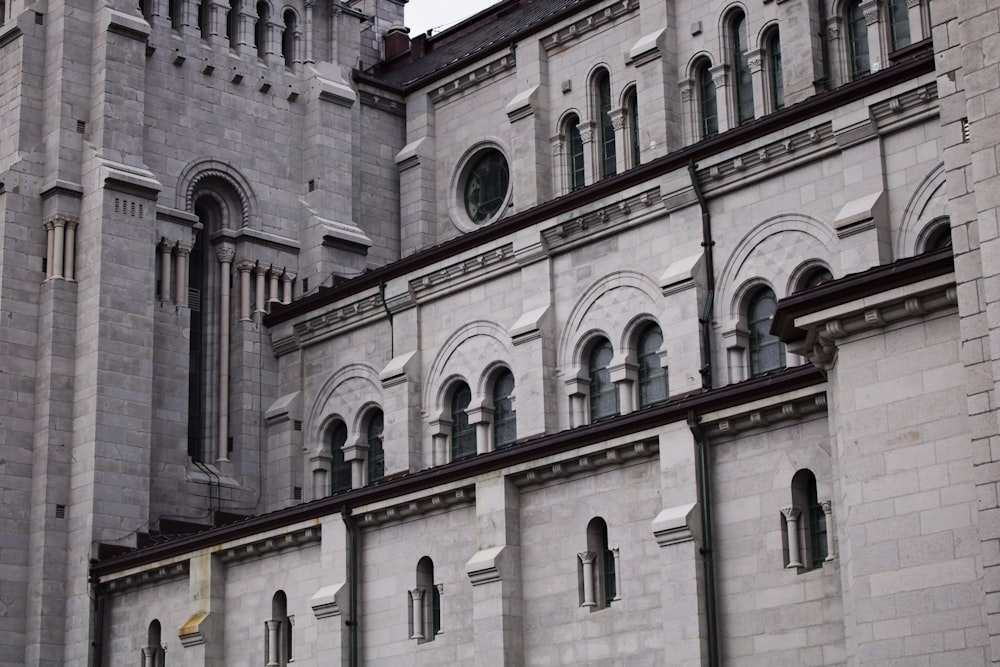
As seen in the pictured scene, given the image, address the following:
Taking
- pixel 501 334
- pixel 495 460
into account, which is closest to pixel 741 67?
pixel 501 334

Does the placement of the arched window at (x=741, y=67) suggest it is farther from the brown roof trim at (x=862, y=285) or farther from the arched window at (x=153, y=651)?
the arched window at (x=153, y=651)

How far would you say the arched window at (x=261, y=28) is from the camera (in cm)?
5741

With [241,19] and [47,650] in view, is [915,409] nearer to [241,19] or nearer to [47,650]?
[47,650]

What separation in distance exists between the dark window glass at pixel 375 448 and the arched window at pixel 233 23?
43.3 feet

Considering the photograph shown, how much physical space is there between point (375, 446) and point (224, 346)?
5.85 meters

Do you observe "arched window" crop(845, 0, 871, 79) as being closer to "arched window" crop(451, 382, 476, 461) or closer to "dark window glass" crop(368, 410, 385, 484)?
"arched window" crop(451, 382, 476, 461)

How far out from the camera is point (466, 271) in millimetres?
47688

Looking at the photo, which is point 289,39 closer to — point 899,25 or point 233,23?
point 233,23

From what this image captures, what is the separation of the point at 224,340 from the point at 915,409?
98.5ft

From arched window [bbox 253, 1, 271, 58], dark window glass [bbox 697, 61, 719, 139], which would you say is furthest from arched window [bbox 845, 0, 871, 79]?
arched window [bbox 253, 1, 271, 58]

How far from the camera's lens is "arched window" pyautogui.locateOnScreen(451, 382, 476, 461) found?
4812 cm

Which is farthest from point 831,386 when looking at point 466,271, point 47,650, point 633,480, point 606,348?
point 47,650

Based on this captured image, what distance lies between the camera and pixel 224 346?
53.6 m

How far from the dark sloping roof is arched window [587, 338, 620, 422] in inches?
477
